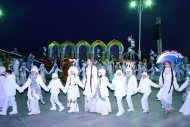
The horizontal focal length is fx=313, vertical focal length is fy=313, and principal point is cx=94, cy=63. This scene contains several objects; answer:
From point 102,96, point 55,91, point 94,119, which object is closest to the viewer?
point 94,119

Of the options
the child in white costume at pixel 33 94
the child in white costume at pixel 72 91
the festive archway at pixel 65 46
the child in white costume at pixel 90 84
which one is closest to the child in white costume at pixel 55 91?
the child in white costume at pixel 72 91

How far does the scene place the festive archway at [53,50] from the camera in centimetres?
3929

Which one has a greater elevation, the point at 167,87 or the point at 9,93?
the point at 167,87

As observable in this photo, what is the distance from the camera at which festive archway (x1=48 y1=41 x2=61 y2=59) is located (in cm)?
3929

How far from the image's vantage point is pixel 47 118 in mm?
10703

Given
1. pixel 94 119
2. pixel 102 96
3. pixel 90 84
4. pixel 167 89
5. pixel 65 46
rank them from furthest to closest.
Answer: pixel 65 46 < pixel 90 84 < pixel 167 89 < pixel 102 96 < pixel 94 119

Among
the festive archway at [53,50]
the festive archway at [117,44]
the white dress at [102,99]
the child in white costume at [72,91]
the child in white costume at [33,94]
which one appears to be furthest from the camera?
the festive archway at [53,50]

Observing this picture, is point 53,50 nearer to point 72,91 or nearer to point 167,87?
point 72,91

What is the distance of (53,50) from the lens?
132 feet

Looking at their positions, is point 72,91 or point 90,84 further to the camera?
point 90,84

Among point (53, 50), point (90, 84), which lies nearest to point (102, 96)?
point (90, 84)

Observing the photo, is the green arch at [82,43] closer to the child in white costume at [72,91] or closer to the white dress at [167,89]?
the child in white costume at [72,91]

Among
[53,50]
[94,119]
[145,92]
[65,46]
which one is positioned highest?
[65,46]

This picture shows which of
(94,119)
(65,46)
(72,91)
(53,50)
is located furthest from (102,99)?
(53,50)
